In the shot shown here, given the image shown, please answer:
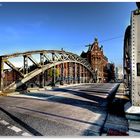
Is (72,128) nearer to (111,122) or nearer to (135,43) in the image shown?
(111,122)

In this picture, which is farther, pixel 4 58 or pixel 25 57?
pixel 25 57

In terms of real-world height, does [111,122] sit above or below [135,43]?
below

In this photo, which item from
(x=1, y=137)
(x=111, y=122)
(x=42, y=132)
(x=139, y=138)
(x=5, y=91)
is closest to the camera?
(x=139, y=138)

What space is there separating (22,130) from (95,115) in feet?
11.1

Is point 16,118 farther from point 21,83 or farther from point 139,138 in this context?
point 21,83

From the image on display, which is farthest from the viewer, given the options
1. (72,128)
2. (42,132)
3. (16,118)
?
(16,118)

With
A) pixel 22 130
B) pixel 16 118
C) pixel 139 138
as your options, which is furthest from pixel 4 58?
pixel 139 138

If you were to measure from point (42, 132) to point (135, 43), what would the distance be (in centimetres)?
362

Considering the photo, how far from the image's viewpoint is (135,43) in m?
6.59

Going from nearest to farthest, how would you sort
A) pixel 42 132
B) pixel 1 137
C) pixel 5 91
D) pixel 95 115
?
pixel 1 137
pixel 42 132
pixel 95 115
pixel 5 91

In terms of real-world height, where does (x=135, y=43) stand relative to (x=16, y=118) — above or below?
above

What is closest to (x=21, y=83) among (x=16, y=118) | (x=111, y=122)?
(x=16, y=118)

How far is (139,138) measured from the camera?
5.59 metres

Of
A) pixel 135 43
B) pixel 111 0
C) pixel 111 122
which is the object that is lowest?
pixel 111 122
